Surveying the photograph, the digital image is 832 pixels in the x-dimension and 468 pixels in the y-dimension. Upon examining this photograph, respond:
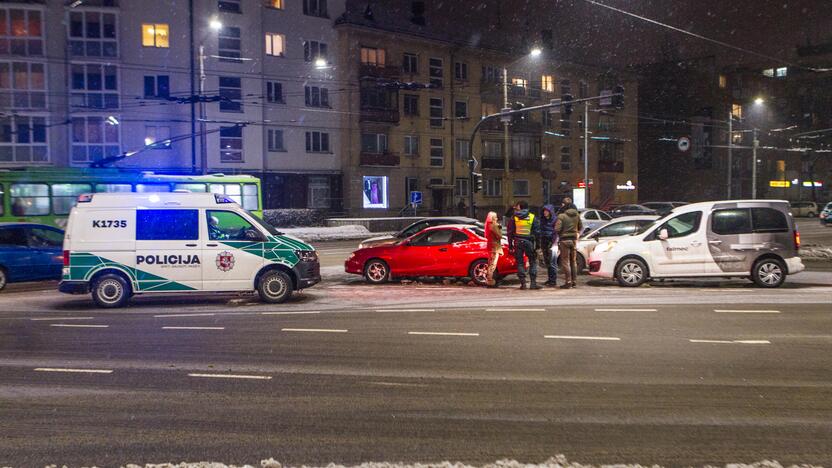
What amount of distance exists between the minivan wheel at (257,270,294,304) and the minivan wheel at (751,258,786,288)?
10.2m

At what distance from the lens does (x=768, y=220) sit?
1540 cm

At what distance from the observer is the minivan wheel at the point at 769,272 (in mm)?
15305

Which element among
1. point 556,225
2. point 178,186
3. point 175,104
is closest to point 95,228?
point 556,225

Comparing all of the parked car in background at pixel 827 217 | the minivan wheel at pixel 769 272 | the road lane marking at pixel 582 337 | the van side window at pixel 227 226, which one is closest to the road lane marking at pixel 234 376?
the road lane marking at pixel 582 337

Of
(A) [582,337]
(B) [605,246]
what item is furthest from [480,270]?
(A) [582,337]

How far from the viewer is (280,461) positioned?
5.06m

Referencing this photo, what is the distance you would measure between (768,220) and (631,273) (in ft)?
10.3

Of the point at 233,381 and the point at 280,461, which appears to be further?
the point at 233,381

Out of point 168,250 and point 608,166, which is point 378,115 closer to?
point 608,166

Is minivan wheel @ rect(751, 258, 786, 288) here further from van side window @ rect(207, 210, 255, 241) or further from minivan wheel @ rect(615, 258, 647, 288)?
van side window @ rect(207, 210, 255, 241)

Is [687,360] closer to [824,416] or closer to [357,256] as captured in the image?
[824,416]

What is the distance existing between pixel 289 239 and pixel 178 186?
15.4 metres

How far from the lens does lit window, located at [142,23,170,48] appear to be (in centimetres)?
4112

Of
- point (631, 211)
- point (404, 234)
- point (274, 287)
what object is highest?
point (631, 211)
